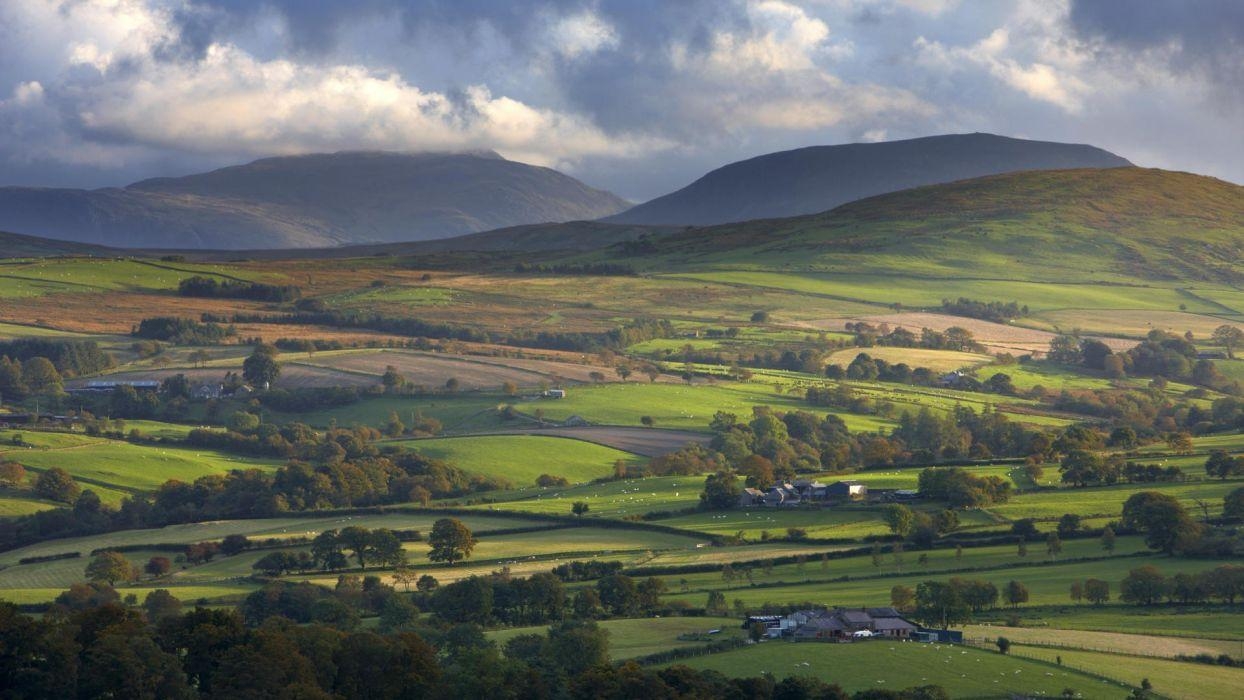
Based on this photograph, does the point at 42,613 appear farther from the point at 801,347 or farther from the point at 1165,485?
the point at 801,347

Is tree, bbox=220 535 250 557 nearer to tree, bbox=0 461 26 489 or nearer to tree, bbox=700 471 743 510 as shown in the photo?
tree, bbox=0 461 26 489

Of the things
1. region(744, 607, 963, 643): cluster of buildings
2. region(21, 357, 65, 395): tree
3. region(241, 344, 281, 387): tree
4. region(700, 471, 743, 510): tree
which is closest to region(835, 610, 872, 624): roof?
region(744, 607, 963, 643): cluster of buildings

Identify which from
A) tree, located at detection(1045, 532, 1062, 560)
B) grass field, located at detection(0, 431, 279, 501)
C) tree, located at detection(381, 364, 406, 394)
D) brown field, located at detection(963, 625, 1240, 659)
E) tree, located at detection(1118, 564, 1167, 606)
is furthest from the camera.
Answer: tree, located at detection(381, 364, 406, 394)

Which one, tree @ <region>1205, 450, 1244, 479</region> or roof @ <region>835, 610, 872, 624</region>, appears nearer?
roof @ <region>835, 610, 872, 624</region>

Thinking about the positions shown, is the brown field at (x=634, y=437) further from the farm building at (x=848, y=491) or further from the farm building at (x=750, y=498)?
the farm building at (x=848, y=491)

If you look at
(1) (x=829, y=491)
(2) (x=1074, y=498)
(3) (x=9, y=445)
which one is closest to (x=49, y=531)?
(3) (x=9, y=445)

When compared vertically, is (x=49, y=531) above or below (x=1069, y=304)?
below

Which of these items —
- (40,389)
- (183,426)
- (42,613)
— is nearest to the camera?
(42,613)
